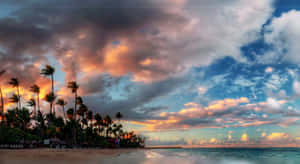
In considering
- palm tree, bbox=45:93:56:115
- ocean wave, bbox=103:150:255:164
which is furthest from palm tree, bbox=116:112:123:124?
ocean wave, bbox=103:150:255:164

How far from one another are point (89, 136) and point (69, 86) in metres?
28.9

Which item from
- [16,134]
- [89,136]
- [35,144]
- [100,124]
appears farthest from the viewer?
[100,124]

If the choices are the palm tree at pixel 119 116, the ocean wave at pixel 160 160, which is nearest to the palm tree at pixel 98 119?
the palm tree at pixel 119 116

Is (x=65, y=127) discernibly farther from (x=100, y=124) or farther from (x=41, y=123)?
(x=100, y=124)

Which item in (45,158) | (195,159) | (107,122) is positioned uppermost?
(45,158)

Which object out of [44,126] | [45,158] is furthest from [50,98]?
[45,158]

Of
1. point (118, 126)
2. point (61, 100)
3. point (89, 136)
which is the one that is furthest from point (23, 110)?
point (118, 126)

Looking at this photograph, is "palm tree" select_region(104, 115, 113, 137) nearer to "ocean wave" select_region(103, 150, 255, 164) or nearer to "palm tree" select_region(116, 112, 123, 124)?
"palm tree" select_region(116, 112, 123, 124)

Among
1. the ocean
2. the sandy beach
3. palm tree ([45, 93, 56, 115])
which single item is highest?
palm tree ([45, 93, 56, 115])

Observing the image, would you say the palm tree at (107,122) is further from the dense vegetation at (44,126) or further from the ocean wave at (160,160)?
the ocean wave at (160,160)

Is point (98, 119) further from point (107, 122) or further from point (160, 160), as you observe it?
point (160, 160)

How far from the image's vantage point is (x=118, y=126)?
457 ft

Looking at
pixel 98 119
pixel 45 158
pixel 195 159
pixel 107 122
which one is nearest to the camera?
pixel 45 158

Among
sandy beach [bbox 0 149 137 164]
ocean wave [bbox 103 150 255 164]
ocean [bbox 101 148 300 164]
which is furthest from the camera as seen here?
ocean [bbox 101 148 300 164]
